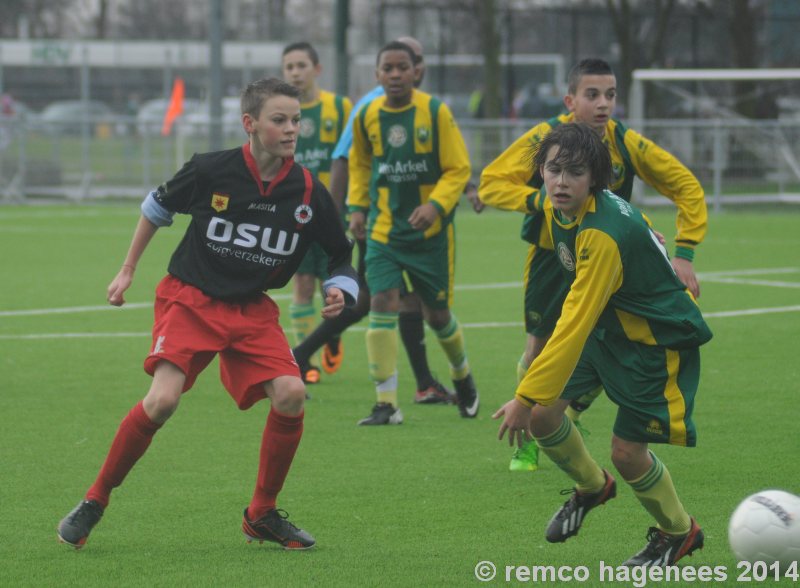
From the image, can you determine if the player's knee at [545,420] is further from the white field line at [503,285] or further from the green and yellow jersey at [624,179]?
the white field line at [503,285]

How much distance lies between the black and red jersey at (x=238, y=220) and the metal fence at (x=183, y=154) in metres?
18.5

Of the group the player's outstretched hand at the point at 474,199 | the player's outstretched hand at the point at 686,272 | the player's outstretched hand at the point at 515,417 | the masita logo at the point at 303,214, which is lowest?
the player's outstretched hand at the point at 515,417

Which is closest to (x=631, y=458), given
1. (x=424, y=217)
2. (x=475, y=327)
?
(x=424, y=217)

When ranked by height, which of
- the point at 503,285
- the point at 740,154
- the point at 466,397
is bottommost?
the point at 503,285

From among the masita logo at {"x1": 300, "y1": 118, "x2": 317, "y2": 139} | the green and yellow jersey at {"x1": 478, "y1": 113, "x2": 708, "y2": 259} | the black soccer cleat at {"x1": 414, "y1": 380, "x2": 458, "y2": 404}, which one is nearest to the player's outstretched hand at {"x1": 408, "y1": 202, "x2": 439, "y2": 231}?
the green and yellow jersey at {"x1": 478, "y1": 113, "x2": 708, "y2": 259}

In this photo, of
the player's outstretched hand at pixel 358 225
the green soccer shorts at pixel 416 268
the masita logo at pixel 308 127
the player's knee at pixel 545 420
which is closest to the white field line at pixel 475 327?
the masita logo at pixel 308 127

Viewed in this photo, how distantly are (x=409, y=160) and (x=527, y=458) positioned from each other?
2292 mm

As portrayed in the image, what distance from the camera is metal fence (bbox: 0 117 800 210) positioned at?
23.4m

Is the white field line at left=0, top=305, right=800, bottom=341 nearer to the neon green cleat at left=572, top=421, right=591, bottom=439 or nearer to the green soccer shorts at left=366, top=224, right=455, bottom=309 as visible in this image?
the green soccer shorts at left=366, top=224, right=455, bottom=309

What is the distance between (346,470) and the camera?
6699mm

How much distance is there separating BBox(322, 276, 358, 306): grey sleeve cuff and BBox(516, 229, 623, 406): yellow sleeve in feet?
3.85

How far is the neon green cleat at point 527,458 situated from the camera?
674cm

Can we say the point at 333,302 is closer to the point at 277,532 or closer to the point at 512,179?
the point at 277,532

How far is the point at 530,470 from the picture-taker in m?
6.73
